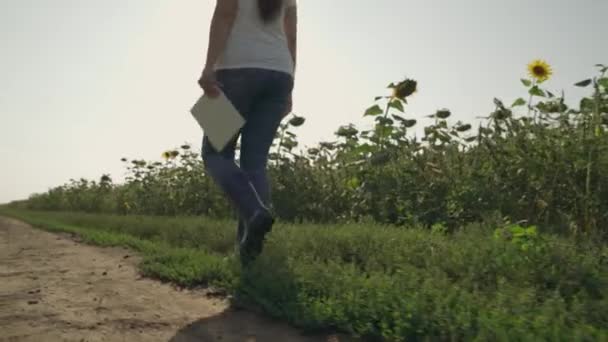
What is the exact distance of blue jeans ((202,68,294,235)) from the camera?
297cm

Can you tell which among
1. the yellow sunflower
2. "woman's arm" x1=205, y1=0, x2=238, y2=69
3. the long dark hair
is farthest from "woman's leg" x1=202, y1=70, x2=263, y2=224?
the yellow sunflower

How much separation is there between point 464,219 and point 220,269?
2246 mm

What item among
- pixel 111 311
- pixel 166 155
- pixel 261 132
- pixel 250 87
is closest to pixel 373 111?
pixel 261 132

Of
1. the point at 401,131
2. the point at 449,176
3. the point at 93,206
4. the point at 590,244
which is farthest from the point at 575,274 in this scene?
the point at 93,206

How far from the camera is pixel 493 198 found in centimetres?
433

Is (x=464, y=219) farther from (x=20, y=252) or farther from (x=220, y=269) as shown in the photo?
(x=20, y=252)

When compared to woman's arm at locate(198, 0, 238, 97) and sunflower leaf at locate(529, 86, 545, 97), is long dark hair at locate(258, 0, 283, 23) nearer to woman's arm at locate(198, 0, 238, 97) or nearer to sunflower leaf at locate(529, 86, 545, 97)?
woman's arm at locate(198, 0, 238, 97)

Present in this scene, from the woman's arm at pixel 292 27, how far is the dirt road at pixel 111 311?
1.69 meters

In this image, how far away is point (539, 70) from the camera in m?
5.02

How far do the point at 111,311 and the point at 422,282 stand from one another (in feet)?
4.83

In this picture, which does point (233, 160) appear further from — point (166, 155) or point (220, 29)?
point (166, 155)

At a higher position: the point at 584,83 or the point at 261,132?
the point at 584,83

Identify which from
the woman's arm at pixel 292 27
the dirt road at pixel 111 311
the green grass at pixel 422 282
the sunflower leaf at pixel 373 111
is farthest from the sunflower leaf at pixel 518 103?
the dirt road at pixel 111 311

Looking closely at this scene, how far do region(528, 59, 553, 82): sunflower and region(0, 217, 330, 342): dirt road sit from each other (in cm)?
381
